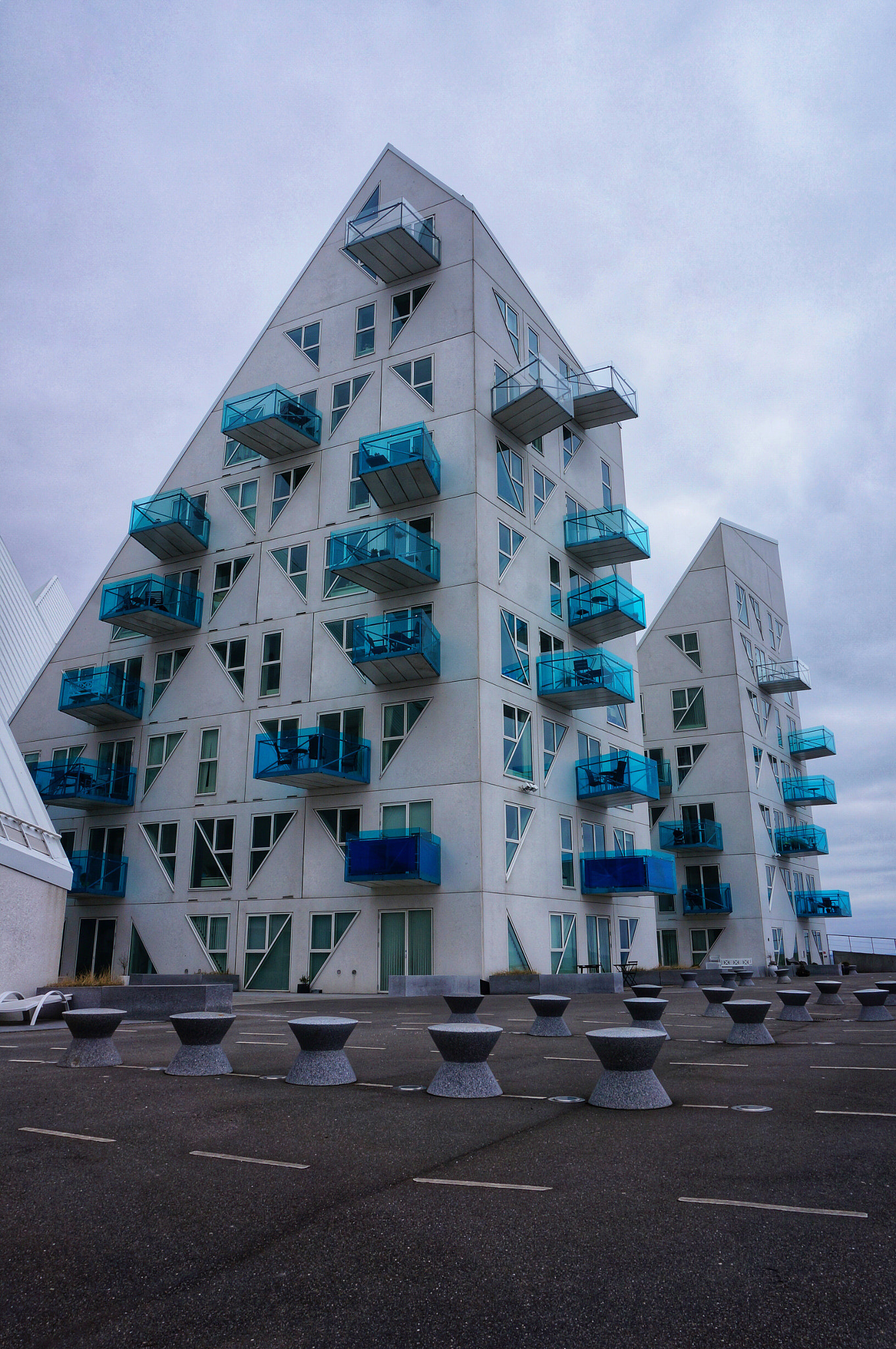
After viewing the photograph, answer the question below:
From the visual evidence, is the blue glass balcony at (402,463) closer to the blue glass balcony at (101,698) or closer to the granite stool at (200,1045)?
the blue glass balcony at (101,698)

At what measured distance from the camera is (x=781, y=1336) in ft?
11.7

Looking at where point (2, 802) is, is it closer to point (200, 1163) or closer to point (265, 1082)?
point (265, 1082)

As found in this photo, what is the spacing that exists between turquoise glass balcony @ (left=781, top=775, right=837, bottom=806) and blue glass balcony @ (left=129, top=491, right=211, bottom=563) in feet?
107

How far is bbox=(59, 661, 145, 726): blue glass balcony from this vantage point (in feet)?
112

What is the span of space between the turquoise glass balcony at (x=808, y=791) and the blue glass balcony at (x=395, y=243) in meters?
32.6

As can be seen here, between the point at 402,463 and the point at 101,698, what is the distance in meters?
14.4

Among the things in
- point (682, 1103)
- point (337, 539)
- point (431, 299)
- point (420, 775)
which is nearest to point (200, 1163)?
point (682, 1103)

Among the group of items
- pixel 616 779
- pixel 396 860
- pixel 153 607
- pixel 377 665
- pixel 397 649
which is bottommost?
pixel 396 860

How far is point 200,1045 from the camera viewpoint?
10.2 meters

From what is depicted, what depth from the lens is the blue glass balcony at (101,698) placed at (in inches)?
1340

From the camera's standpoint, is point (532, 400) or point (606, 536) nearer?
point (532, 400)

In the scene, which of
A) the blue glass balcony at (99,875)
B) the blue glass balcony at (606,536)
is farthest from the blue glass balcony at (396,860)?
the blue glass balcony at (606,536)

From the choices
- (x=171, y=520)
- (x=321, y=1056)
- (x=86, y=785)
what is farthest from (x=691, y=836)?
(x=321, y=1056)

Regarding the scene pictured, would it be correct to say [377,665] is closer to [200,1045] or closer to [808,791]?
[200,1045]
